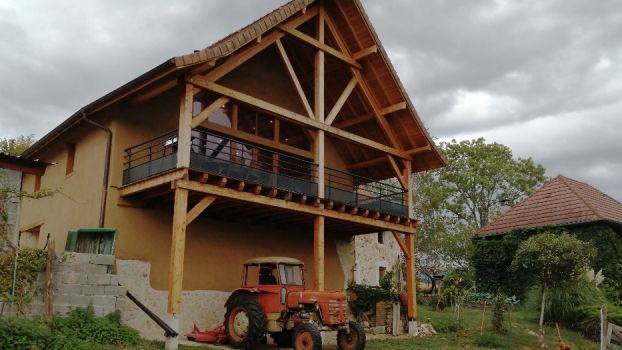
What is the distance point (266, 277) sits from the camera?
537 inches

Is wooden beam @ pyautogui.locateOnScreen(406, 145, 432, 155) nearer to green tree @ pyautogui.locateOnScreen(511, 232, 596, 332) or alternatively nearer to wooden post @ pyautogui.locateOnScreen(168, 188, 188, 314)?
green tree @ pyautogui.locateOnScreen(511, 232, 596, 332)

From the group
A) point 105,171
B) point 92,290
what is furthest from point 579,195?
point 92,290

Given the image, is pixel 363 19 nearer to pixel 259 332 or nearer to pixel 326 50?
pixel 326 50

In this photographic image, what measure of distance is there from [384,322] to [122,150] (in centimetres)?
1029

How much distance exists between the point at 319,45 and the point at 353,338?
9.27 meters

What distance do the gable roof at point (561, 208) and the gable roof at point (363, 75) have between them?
7032 mm

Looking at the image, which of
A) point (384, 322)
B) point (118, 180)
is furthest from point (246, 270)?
point (384, 322)

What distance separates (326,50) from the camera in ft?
59.6

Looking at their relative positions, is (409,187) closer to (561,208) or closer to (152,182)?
(561,208)

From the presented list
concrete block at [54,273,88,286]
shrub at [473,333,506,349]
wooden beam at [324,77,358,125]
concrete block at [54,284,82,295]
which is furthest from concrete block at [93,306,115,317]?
shrub at [473,333,506,349]

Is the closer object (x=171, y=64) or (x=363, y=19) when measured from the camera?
(x=171, y=64)

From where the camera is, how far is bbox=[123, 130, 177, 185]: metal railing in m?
13.9

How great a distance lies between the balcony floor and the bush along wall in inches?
218

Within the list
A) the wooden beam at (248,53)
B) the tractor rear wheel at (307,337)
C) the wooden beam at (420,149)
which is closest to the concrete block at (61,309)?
the tractor rear wheel at (307,337)
